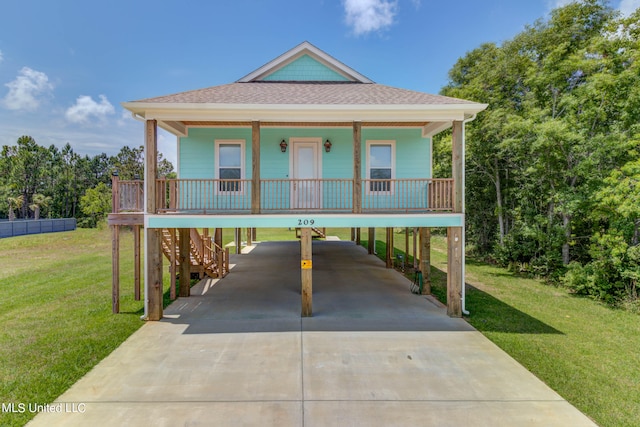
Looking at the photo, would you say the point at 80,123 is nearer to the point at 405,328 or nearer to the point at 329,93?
the point at 329,93

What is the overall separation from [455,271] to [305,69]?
31.0 feet

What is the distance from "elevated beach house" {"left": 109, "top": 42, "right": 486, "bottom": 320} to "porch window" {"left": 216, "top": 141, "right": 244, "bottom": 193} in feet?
0.11

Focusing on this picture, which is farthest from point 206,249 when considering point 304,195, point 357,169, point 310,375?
point 310,375

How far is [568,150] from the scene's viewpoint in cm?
1348

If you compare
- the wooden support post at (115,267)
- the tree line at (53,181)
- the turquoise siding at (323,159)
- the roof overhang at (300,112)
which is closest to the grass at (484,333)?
the wooden support post at (115,267)

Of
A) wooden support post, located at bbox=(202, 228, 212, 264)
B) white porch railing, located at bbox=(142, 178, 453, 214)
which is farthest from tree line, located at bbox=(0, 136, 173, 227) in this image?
white porch railing, located at bbox=(142, 178, 453, 214)

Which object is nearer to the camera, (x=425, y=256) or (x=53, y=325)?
(x=53, y=325)

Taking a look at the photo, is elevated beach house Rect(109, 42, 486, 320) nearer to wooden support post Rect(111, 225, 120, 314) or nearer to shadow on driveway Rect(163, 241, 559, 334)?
wooden support post Rect(111, 225, 120, 314)

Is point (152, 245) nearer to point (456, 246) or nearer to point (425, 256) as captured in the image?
point (456, 246)

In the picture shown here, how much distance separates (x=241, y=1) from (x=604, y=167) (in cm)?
1948

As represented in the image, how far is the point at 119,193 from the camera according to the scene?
9828mm

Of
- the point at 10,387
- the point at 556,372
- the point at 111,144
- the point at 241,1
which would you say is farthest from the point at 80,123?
the point at 556,372

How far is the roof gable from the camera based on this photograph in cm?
1322

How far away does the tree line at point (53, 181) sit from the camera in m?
49.4
